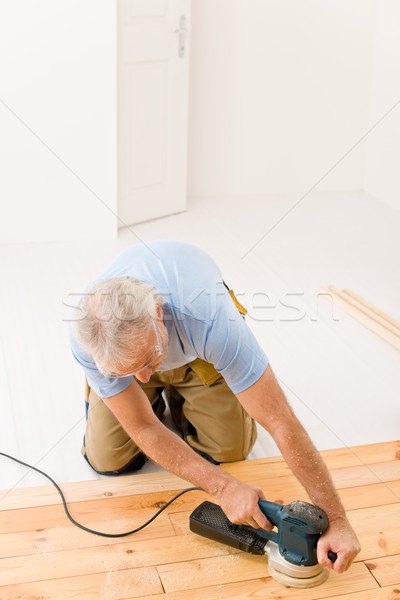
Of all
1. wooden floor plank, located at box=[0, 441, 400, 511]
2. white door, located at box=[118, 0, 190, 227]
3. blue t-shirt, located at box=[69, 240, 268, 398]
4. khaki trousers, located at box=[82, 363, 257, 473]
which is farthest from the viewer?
white door, located at box=[118, 0, 190, 227]

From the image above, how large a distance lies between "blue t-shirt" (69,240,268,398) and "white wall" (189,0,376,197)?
312cm

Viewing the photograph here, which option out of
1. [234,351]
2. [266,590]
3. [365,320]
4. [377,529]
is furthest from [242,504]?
[365,320]

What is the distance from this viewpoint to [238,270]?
382 cm

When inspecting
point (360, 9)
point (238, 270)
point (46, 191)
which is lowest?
point (238, 270)

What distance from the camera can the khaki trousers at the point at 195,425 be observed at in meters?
2.13

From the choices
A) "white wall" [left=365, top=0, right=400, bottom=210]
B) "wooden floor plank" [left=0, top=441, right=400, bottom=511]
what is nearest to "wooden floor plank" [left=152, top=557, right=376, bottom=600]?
"wooden floor plank" [left=0, top=441, right=400, bottom=511]

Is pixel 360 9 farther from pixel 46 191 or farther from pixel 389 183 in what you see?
pixel 46 191

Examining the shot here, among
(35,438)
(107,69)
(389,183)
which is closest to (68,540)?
(35,438)

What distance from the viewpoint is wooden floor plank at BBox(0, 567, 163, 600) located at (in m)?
1.65

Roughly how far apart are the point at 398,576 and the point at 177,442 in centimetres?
64

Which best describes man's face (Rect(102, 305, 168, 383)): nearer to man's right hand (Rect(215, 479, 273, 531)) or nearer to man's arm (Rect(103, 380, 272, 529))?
man's arm (Rect(103, 380, 272, 529))

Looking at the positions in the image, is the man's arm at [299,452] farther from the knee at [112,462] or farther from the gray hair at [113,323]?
the knee at [112,462]

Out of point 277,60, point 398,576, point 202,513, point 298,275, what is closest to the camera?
point 398,576

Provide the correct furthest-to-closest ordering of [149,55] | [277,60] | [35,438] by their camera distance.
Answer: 1. [277,60]
2. [149,55]
3. [35,438]
